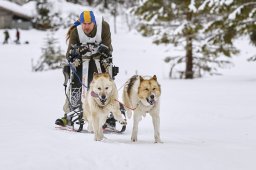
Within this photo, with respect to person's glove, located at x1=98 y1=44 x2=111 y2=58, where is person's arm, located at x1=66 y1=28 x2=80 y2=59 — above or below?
above

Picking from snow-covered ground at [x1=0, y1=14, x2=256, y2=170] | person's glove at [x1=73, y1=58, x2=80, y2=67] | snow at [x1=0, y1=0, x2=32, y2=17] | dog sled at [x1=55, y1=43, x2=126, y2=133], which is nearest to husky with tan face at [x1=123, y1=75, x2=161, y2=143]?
snow-covered ground at [x1=0, y1=14, x2=256, y2=170]

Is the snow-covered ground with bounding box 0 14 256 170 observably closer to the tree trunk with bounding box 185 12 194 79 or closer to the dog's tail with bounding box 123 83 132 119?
the dog's tail with bounding box 123 83 132 119

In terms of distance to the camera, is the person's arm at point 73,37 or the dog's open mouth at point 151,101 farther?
the person's arm at point 73,37

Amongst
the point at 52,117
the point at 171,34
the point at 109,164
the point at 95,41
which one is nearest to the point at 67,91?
the point at 95,41

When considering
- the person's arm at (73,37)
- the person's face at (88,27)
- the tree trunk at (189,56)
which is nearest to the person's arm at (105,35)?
the person's face at (88,27)

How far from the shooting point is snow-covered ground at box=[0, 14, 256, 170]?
5.21 metres

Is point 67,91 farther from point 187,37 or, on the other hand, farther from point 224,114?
point 187,37

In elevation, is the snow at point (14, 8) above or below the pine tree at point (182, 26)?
above

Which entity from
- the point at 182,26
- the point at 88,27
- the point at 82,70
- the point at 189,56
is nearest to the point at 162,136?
the point at 82,70

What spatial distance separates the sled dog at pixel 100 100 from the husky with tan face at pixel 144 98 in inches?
10.6

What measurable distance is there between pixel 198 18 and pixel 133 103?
16143mm

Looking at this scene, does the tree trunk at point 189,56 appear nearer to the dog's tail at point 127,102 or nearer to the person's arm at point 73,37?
the person's arm at point 73,37

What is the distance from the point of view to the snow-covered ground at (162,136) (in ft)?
17.1

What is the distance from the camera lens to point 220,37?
19609mm
